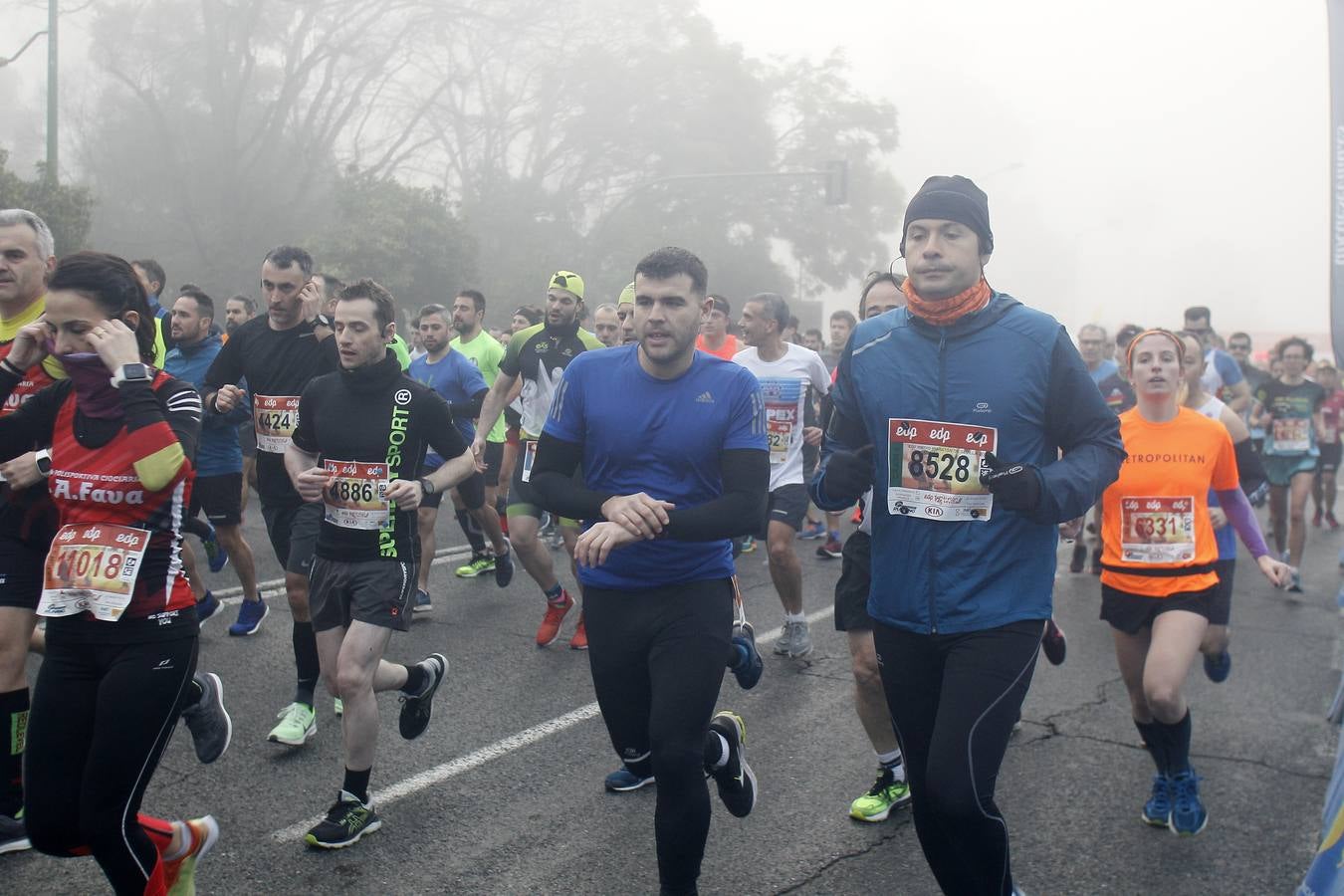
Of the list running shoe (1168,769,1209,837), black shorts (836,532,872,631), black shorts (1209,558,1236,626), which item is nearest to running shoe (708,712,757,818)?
black shorts (836,532,872,631)

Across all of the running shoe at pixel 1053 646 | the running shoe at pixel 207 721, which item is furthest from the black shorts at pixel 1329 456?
the running shoe at pixel 207 721

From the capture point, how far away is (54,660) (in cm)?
323

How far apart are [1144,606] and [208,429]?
5723 millimetres

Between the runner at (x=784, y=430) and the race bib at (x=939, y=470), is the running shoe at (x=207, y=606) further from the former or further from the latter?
the race bib at (x=939, y=470)

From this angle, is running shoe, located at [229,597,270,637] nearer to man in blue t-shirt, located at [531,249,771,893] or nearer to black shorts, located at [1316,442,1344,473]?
man in blue t-shirt, located at [531,249,771,893]

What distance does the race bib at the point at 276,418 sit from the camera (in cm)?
593

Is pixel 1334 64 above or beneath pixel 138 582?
above

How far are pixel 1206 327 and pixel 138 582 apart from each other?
438 inches

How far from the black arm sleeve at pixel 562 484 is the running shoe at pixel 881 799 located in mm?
1812

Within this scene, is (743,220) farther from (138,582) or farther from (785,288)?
(138,582)

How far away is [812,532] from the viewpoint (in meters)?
12.7

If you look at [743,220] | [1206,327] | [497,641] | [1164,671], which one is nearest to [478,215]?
[743,220]

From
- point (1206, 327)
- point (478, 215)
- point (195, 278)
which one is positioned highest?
point (478, 215)

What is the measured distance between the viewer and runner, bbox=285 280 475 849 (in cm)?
436
